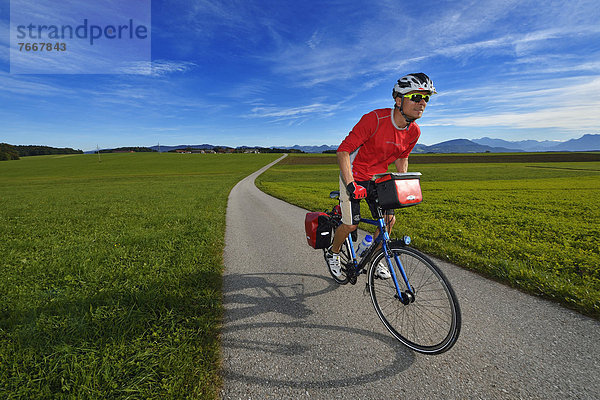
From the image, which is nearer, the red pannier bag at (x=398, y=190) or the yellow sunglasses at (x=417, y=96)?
the red pannier bag at (x=398, y=190)

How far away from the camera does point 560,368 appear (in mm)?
2373

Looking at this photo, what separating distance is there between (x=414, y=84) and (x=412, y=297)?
2460 millimetres

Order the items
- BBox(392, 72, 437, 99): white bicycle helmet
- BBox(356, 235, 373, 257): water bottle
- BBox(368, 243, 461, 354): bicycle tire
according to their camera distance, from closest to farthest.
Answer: BBox(368, 243, 461, 354): bicycle tire → BBox(392, 72, 437, 99): white bicycle helmet → BBox(356, 235, 373, 257): water bottle

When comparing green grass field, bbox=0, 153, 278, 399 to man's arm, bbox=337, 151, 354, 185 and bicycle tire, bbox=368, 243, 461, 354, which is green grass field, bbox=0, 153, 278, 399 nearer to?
bicycle tire, bbox=368, 243, 461, 354

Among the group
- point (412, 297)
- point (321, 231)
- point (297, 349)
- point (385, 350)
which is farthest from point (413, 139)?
point (297, 349)

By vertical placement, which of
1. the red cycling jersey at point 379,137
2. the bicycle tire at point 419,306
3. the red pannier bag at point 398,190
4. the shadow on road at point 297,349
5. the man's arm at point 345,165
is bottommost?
the shadow on road at point 297,349

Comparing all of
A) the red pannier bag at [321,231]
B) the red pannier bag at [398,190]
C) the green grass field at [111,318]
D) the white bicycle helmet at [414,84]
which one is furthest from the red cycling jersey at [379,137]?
the green grass field at [111,318]

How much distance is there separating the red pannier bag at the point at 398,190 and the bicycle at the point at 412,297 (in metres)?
0.25

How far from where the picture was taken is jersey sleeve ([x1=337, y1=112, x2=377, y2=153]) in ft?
11.0

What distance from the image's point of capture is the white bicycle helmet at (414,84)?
2.99m

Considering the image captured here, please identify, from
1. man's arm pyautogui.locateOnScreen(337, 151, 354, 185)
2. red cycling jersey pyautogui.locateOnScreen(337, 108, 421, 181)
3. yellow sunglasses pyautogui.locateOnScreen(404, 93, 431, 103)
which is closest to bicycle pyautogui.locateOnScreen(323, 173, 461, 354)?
man's arm pyautogui.locateOnScreen(337, 151, 354, 185)

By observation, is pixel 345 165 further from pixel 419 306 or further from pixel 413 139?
pixel 419 306

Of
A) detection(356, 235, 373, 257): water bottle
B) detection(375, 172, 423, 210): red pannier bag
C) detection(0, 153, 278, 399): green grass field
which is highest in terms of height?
detection(375, 172, 423, 210): red pannier bag

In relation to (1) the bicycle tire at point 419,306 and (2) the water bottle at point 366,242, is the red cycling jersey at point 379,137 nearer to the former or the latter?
(2) the water bottle at point 366,242
